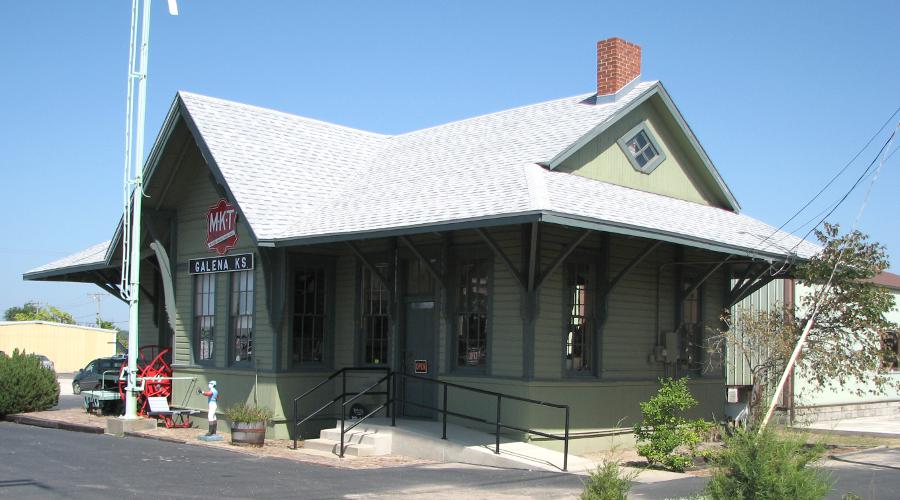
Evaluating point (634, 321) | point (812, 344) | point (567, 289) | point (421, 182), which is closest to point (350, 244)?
point (421, 182)

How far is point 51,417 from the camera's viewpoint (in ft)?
70.5

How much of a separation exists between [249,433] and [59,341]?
47264 mm

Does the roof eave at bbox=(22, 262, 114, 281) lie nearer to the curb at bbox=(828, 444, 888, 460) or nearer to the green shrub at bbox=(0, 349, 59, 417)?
the green shrub at bbox=(0, 349, 59, 417)

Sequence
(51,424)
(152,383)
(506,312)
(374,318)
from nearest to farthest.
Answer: (506,312) → (374,318) → (51,424) → (152,383)

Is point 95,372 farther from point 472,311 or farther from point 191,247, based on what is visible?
point 472,311

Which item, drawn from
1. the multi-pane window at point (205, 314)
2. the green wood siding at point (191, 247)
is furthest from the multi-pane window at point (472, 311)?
the multi-pane window at point (205, 314)

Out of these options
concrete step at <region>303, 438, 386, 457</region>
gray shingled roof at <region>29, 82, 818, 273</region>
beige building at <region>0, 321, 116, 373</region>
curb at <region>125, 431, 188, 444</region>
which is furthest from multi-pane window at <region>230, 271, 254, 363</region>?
beige building at <region>0, 321, 116, 373</region>

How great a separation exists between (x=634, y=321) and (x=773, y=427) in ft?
28.4

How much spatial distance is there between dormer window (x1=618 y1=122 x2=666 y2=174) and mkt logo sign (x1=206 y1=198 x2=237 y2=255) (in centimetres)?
794

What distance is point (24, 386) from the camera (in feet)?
73.2

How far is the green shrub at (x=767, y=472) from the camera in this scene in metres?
8.09

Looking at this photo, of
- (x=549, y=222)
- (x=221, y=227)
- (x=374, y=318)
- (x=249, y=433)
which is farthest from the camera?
(x=221, y=227)

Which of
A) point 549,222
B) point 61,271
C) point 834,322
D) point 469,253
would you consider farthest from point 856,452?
point 61,271

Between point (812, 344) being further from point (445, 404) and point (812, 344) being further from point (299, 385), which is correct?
point (299, 385)
